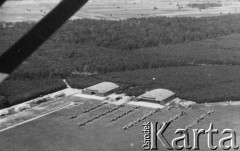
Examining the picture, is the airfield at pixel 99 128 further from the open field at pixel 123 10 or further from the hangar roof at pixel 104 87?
the open field at pixel 123 10

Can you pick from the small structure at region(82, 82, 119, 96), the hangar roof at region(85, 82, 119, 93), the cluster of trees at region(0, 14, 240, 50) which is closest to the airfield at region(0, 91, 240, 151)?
the small structure at region(82, 82, 119, 96)

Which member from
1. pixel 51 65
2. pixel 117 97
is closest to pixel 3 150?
pixel 117 97

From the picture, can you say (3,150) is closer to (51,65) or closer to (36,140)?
(36,140)

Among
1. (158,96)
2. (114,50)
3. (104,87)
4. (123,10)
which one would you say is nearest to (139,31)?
(114,50)

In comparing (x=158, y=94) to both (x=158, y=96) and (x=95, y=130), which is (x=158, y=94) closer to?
(x=158, y=96)

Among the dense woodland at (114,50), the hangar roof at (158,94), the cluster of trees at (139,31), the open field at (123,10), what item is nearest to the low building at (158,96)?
the hangar roof at (158,94)

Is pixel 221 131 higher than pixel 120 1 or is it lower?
lower

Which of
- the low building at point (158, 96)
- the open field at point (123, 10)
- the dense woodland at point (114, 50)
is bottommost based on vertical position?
the low building at point (158, 96)
